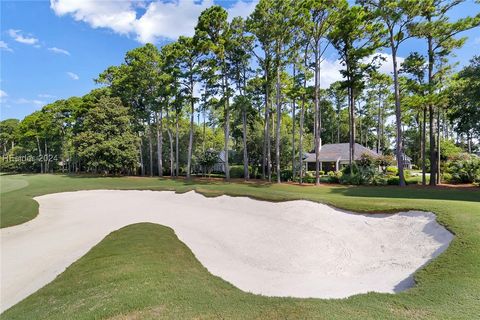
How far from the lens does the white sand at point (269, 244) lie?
24.0 feet

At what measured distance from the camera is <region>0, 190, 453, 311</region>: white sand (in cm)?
730

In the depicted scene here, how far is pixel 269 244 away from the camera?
10.3 metres

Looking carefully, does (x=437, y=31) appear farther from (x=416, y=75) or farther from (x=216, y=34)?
(x=216, y=34)

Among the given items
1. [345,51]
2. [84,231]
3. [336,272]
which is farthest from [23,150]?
[336,272]

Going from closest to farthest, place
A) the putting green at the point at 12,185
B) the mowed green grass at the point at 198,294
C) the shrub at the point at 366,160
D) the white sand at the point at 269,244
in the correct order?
the mowed green grass at the point at 198,294
the white sand at the point at 269,244
the shrub at the point at 366,160
the putting green at the point at 12,185

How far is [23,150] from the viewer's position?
60.4 meters

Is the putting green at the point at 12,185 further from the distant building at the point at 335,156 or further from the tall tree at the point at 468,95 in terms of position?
the tall tree at the point at 468,95

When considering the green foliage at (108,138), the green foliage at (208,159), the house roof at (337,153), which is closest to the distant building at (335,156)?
the house roof at (337,153)

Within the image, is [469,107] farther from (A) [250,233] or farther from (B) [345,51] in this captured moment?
(A) [250,233]

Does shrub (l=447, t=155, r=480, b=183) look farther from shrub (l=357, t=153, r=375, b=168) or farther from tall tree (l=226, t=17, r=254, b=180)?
tall tree (l=226, t=17, r=254, b=180)

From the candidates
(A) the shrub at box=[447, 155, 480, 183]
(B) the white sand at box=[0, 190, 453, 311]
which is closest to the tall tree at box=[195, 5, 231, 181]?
(B) the white sand at box=[0, 190, 453, 311]

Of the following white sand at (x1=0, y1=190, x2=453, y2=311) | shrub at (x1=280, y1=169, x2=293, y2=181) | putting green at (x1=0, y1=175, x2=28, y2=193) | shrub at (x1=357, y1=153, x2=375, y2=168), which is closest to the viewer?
white sand at (x1=0, y1=190, x2=453, y2=311)

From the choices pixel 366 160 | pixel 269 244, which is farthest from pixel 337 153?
pixel 269 244

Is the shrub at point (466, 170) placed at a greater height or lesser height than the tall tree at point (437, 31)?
lesser
